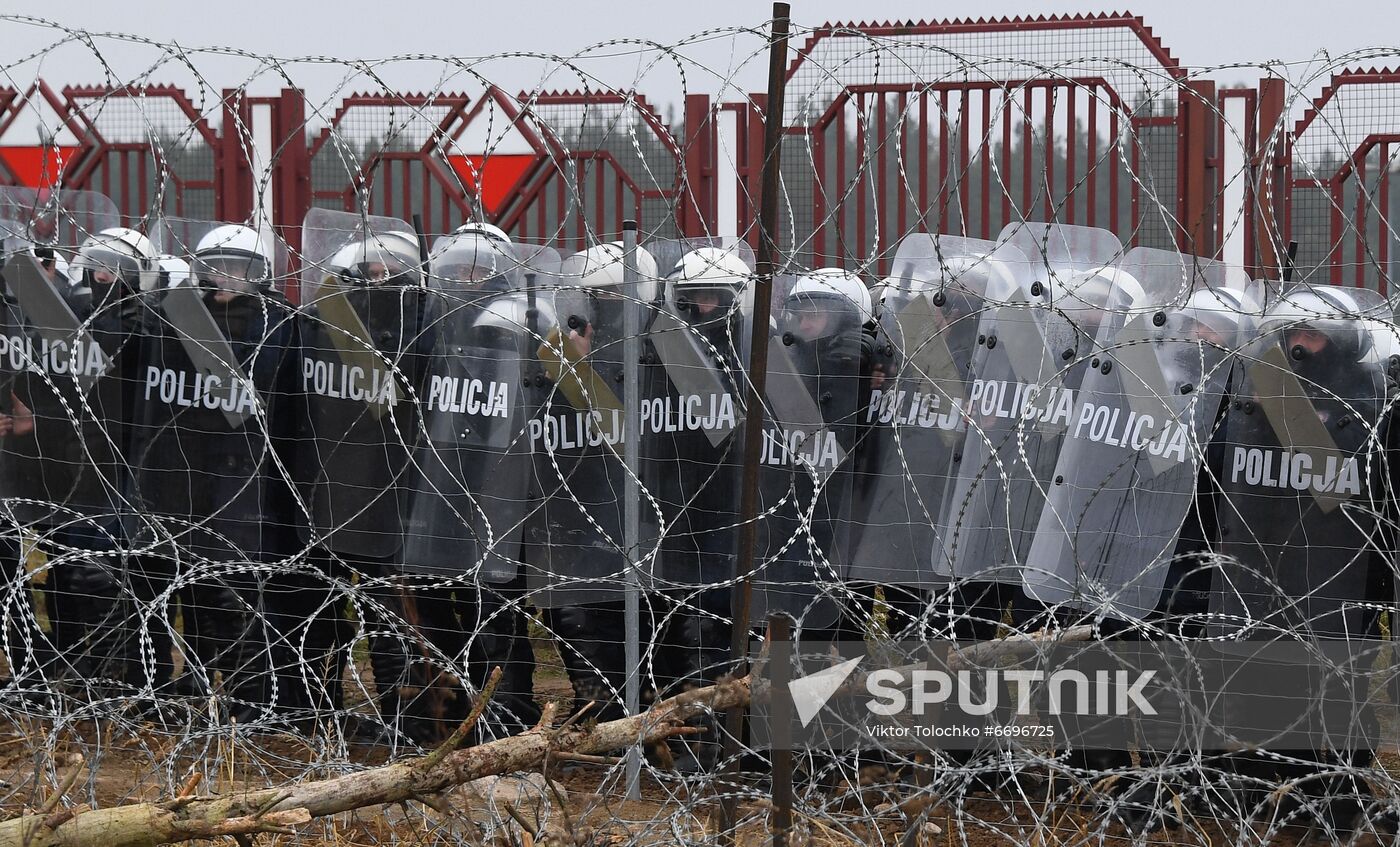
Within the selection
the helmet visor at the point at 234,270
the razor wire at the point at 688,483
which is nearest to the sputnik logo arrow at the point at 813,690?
the razor wire at the point at 688,483

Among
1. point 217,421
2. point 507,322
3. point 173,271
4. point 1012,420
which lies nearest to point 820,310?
point 1012,420

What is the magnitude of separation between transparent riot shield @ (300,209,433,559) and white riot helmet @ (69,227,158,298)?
597 mm

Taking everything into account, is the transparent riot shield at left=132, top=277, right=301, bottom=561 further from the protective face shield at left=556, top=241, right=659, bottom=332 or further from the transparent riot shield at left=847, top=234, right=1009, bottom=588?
the transparent riot shield at left=847, top=234, right=1009, bottom=588

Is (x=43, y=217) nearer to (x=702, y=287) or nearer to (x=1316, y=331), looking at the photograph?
(x=702, y=287)

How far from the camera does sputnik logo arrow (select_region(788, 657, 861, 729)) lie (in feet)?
12.0

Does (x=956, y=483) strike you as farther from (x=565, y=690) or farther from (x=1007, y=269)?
(x=565, y=690)

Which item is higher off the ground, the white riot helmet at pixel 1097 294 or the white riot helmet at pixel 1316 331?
the white riot helmet at pixel 1097 294

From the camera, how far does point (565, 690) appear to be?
18.3 ft

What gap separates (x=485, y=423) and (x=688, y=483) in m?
0.69

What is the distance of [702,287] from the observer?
179 inches

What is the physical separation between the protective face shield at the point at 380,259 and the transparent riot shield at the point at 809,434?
49.5 inches

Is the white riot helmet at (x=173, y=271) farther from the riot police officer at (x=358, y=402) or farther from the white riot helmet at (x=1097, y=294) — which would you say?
the white riot helmet at (x=1097, y=294)

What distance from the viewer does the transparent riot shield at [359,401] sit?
15.5ft

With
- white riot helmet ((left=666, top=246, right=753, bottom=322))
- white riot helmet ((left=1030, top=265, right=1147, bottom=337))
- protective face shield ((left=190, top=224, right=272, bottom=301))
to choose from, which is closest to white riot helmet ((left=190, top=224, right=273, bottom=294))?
protective face shield ((left=190, top=224, right=272, bottom=301))
